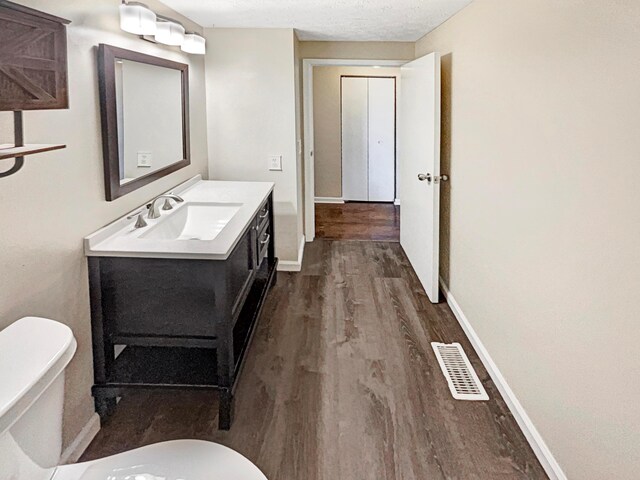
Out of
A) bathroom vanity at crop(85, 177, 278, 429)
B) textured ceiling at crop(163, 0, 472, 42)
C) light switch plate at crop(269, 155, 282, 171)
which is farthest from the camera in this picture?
light switch plate at crop(269, 155, 282, 171)

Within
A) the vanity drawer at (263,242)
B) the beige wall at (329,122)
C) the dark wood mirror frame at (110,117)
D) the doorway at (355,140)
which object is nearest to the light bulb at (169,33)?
the dark wood mirror frame at (110,117)

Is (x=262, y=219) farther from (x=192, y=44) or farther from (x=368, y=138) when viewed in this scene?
(x=368, y=138)

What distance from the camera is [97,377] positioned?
245cm

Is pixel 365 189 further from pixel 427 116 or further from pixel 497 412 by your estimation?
pixel 497 412

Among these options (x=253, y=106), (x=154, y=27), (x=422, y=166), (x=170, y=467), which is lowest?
(x=170, y=467)

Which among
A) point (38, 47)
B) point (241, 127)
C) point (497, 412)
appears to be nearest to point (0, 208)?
point (38, 47)

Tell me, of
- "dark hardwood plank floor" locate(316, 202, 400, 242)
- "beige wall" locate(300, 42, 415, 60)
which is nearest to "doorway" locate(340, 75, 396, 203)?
"dark hardwood plank floor" locate(316, 202, 400, 242)

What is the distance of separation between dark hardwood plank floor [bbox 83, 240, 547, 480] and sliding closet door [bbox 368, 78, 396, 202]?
4.11 metres

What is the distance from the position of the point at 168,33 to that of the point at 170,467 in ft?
7.68

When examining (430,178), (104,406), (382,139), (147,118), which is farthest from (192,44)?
(382,139)

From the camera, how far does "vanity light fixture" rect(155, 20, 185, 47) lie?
306 cm

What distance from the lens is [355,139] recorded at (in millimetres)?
7727

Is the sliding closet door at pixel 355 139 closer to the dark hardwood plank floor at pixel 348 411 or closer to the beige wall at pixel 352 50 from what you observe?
the beige wall at pixel 352 50

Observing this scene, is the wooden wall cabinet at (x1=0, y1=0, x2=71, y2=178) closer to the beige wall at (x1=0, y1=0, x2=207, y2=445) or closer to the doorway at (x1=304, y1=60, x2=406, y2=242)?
the beige wall at (x1=0, y1=0, x2=207, y2=445)
